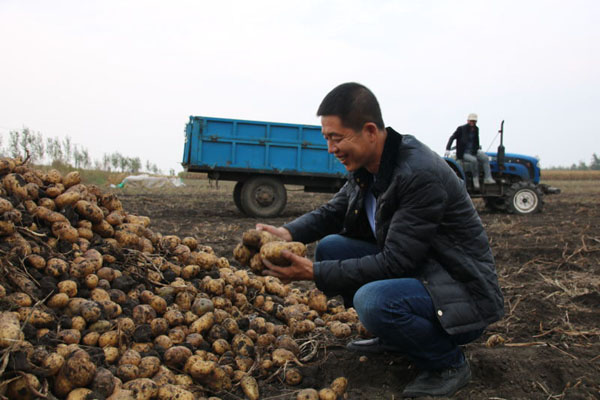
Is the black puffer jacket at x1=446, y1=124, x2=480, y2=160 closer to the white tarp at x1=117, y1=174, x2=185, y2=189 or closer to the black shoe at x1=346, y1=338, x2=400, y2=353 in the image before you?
the black shoe at x1=346, y1=338, x2=400, y2=353

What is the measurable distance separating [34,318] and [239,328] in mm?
1180

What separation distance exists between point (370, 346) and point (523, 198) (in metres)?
9.66

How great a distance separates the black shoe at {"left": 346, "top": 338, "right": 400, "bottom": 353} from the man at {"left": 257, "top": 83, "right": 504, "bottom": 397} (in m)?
0.40

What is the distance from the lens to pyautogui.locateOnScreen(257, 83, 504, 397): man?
93.4 inches

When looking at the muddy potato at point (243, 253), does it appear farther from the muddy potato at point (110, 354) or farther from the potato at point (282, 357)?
the muddy potato at point (110, 354)

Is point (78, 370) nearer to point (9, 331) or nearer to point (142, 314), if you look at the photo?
point (9, 331)

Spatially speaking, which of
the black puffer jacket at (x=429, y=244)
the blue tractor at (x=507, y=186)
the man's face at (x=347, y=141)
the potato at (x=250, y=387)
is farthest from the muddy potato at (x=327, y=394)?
the blue tractor at (x=507, y=186)

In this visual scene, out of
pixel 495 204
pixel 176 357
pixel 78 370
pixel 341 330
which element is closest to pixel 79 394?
pixel 78 370

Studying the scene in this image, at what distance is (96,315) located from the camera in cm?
259

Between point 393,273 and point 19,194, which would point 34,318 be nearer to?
point 19,194

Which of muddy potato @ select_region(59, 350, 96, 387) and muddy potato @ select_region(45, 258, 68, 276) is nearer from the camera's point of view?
muddy potato @ select_region(59, 350, 96, 387)

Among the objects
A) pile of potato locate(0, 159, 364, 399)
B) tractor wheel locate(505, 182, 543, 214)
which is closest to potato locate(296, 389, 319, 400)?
pile of potato locate(0, 159, 364, 399)

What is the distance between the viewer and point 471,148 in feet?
34.8

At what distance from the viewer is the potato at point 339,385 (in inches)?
100
